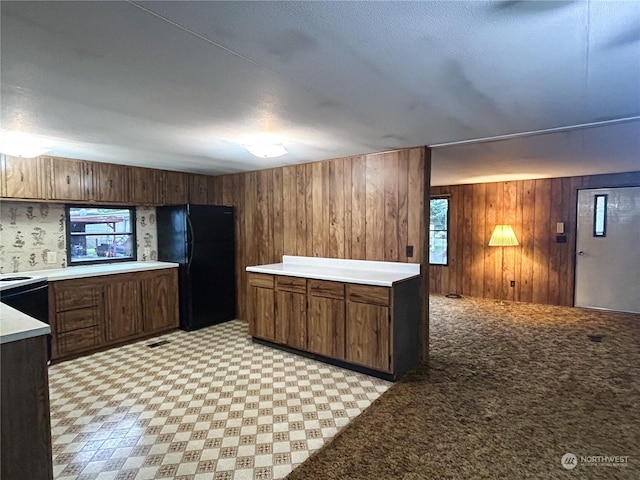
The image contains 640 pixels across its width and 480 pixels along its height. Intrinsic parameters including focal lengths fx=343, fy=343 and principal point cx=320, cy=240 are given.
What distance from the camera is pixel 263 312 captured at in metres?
4.07

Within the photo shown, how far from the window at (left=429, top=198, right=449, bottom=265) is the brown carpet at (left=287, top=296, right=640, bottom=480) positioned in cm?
286

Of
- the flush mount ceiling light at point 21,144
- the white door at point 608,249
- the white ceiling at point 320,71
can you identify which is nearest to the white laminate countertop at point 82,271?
the flush mount ceiling light at point 21,144

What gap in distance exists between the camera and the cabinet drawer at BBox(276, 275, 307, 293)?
146 inches

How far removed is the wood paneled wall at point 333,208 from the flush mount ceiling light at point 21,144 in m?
2.40

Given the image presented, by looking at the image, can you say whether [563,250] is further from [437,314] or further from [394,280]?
[394,280]

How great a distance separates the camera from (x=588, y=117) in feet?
8.25

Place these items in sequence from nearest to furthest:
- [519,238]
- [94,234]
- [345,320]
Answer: [345,320]
[94,234]
[519,238]

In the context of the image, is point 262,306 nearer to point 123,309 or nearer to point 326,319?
point 326,319

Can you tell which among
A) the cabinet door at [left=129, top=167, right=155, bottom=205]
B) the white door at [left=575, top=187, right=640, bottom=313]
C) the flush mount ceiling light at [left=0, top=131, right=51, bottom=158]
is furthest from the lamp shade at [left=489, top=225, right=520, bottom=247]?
the flush mount ceiling light at [left=0, top=131, right=51, bottom=158]

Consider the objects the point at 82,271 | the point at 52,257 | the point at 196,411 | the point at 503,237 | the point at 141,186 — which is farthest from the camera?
the point at 503,237

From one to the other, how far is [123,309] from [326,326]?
97.5 inches

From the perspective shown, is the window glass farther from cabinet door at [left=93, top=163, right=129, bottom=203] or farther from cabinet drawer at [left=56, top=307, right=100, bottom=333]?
cabinet drawer at [left=56, top=307, right=100, bottom=333]

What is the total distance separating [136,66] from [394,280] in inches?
97.6

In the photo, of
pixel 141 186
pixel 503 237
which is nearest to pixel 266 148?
pixel 141 186
